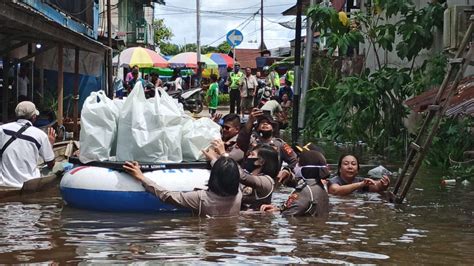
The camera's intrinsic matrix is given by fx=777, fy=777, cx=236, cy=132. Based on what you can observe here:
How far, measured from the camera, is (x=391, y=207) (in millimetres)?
10156

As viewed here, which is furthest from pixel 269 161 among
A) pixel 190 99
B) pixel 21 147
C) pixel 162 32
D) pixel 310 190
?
pixel 162 32

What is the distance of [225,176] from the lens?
26.5ft

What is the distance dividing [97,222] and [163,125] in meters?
1.37

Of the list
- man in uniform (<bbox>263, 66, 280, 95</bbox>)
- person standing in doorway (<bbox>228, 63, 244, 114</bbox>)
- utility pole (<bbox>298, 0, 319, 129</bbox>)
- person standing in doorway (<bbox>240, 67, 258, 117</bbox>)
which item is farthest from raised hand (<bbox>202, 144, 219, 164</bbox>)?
man in uniform (<bbox>263, 66, 280, 95</bbox>)

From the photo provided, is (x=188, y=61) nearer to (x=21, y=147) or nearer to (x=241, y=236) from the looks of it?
(x=21, y=147)

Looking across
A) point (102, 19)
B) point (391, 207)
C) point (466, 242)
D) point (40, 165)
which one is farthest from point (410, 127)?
point (102, 19)

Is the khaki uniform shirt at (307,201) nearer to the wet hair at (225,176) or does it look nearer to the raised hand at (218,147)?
the wet hair at (225,176)

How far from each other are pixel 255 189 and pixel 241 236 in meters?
1.07

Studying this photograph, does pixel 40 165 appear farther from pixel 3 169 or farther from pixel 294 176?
pixel 294 176

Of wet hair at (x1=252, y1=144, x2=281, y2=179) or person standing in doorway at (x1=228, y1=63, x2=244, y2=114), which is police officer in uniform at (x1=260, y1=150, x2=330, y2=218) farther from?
person standing in doorway at (x1=228, y1=63, x2=244, y2=114)

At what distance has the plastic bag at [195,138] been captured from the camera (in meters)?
9.42

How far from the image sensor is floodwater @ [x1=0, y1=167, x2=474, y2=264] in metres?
6.71

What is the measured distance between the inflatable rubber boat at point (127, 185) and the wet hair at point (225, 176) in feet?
2.35

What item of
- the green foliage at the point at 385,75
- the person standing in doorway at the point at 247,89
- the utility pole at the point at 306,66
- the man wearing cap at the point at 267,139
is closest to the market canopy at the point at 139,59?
the person standing in doorway at the point at 247,89
